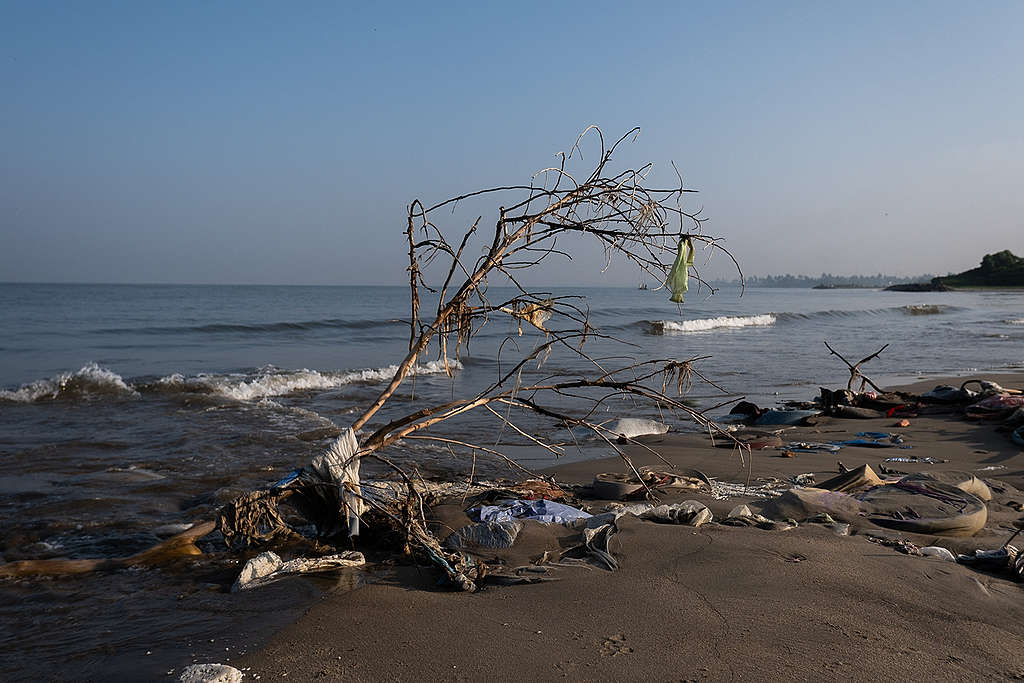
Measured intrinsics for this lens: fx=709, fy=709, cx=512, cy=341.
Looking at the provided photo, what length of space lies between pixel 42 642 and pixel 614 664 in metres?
2.44

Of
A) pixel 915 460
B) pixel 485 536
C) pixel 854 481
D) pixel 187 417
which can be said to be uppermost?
pixel 854 481

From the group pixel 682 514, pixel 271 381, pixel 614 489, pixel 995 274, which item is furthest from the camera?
pixel 995 274

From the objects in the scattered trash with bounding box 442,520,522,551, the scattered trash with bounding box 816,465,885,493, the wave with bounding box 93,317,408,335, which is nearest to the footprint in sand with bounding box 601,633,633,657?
the scattered trash with bounding box 442,520,522,551

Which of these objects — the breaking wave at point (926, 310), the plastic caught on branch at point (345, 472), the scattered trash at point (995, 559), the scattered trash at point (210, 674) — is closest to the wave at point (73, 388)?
the plastic caught on branch at point (345, 472)

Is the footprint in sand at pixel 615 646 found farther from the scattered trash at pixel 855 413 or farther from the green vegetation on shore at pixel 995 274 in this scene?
the green vegetation on shore at pixel 995 274

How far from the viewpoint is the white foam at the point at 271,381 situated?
39.2ft

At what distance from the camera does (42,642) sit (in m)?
3.04

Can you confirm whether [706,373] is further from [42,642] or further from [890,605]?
[42,642]

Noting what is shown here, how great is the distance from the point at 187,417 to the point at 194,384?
121 inches

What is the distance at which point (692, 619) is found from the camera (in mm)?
2814

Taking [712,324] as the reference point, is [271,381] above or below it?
below

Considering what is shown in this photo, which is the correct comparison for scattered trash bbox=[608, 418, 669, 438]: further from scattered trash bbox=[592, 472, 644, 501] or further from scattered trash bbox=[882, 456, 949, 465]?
scattered trash bbox=[592, 472, 644, 501]

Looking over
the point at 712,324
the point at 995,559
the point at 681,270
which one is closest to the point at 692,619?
the point at 995,559

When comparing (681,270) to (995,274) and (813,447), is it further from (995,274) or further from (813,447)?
(995,274)
